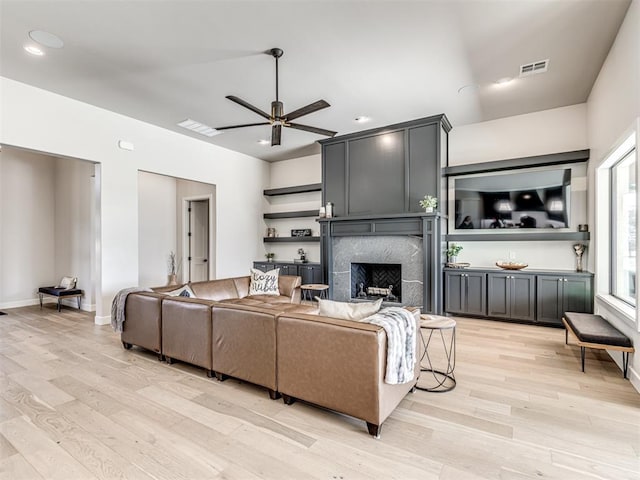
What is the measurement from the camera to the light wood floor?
1756 mm

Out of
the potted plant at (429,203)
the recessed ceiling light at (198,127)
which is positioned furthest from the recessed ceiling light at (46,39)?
the potted plant at (429,203)

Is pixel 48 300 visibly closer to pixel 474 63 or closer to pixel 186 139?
pixel 186 139

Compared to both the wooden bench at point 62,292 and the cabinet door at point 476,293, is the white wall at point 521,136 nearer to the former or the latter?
the cabinet door at point 476,293

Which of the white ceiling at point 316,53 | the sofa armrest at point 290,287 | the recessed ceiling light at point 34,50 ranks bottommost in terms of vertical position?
the sofa armrest at point 290,287

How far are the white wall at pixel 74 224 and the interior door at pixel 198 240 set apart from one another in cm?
208

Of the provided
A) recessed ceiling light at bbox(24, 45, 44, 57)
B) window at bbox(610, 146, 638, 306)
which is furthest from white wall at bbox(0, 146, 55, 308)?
window at bbox(610, 146, 638, 306)

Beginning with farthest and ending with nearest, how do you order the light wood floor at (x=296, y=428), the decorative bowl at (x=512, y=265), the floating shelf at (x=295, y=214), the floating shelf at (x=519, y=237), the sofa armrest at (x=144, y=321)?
1. the floating shelf at (x=295, y=214)
2. the decorative bowl at (x=512, y=265)
3. the floating shelf at (x=519, y=237)
4. the sofa armrest at (x=144, y=321)
5. the light wood floor at (x=296, y=428)

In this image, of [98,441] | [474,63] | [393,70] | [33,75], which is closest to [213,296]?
[98,441]

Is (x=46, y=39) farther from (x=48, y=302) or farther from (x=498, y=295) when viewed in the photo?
(x=498, y=295)

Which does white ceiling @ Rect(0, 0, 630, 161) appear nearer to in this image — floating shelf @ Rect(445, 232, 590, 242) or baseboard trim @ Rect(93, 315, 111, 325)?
floating shelf @ Rect(445, 232, 590, 242)

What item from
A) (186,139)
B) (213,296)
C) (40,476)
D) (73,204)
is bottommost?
(40,476)

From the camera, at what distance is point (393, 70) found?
3.82 m

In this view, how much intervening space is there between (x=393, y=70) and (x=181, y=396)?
12.9 feet

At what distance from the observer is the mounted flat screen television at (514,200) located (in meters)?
4.81
